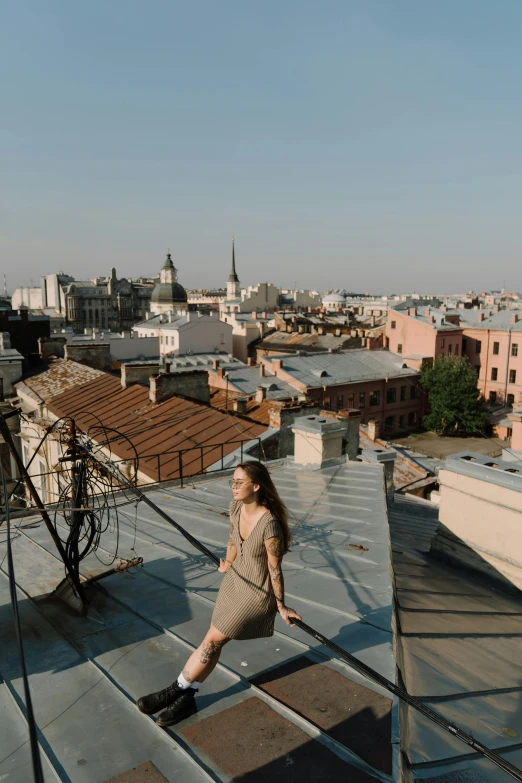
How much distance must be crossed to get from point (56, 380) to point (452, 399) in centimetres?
3003

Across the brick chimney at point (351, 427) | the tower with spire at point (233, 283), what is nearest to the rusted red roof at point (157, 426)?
the brick chimney at point (351, 427)

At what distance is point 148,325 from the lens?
54.7 metres

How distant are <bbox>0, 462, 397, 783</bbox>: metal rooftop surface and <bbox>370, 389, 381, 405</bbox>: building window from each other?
117ft

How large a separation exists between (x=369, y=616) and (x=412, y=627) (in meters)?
0.70

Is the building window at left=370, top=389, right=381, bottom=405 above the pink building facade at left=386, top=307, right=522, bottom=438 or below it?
below

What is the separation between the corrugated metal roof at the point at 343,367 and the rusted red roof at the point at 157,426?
19.5 metres

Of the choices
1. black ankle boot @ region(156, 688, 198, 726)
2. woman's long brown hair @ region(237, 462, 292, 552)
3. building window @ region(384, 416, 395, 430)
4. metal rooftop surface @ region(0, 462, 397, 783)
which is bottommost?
building window @ region(384, 416, 395, 430)

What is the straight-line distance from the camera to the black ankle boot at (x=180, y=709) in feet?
11.1

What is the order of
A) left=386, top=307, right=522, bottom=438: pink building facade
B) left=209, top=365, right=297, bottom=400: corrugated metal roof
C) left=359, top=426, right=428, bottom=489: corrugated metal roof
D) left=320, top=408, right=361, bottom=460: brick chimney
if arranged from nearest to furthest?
left=320, top=408, right=361, bottom=460: brick chimney < left=359, top=426, right=428, bottom=489: corrugated metal roof < left=209, top=365, right=297, bottom=400: corrugated metal roof < left=386, top=307, right=522, bottom=438: pink building facade

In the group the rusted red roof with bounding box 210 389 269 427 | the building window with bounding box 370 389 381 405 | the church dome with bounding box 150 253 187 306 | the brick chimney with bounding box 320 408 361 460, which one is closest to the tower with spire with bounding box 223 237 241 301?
the church dome with bounding box 150 253 187 306

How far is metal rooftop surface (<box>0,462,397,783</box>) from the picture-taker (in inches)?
122

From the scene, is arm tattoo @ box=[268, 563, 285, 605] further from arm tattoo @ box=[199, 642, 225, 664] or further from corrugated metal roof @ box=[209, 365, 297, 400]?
corrugated metal roof @ box=[209, 365, 297, 400]

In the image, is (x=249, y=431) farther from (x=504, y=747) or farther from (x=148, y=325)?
(x=148, y=325)

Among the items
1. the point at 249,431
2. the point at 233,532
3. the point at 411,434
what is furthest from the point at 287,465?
the point at 411,434
